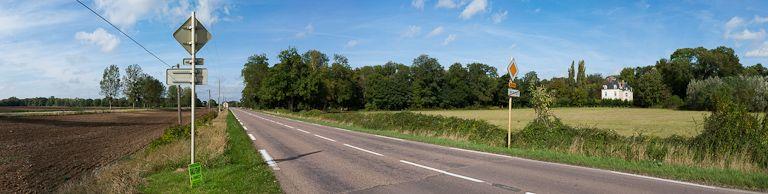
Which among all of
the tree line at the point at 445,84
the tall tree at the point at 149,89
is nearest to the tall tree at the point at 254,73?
the tree line at the point at 445,84

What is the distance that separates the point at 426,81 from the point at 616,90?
255 feet

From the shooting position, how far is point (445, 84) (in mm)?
114438

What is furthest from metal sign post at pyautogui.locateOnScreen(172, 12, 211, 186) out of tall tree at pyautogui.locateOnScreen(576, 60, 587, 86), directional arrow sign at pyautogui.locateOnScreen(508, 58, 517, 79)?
tall tree at pyautogui.locateOnScreen(576, 60, 587, 86)

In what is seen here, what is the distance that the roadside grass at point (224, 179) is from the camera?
27.0 ft

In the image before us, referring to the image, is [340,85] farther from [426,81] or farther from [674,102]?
[674,102]

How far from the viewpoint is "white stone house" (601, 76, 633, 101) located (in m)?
153

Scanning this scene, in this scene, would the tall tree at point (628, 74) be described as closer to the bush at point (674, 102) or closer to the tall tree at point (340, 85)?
the bush at point (674, 102)

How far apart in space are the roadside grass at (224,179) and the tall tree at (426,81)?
320 ft

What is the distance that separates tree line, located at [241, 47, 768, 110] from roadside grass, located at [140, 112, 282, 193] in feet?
234

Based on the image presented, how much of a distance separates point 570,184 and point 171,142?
14606mm

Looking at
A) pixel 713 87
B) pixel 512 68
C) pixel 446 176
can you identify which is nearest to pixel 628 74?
pixel 713 87

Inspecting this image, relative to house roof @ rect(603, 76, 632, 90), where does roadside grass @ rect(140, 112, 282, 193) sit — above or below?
below

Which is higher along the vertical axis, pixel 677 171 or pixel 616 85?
pixel 616 85

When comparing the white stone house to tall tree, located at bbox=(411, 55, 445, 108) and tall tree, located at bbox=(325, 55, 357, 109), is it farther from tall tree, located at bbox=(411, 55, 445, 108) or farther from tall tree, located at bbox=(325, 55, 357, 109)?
tall tree, located at bbox=(325, 55, 357, 109)
